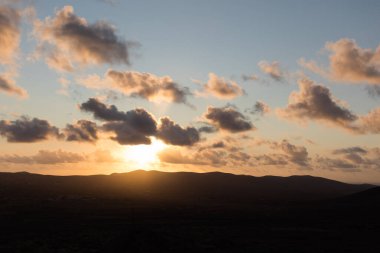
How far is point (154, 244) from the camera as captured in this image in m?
41.4

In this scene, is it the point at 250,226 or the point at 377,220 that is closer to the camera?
the point at 250,226

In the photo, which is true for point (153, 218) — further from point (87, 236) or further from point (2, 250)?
point (2, 250)

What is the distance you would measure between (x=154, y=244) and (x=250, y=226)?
87.7ft

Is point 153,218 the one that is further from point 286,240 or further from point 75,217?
point 286,240

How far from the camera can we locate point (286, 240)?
169 feet

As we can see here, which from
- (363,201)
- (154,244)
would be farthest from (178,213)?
(363,201)

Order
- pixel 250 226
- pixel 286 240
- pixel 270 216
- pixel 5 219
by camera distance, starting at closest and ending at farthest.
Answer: pixel 286 240 → pixel 250 226 → pixel 5 219 → pixel 270 216

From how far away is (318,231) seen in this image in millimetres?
59469

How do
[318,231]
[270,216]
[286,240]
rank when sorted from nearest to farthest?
1. [286,240]
2. [318,231]
3. [270,216]

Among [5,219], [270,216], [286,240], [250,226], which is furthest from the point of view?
[270,216]

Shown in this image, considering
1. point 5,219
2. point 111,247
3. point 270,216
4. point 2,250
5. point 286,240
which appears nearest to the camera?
point 111,247

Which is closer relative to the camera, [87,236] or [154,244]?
[154,244]

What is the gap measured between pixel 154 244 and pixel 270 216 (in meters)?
42.5

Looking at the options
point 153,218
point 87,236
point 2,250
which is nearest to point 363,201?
point 153,218
